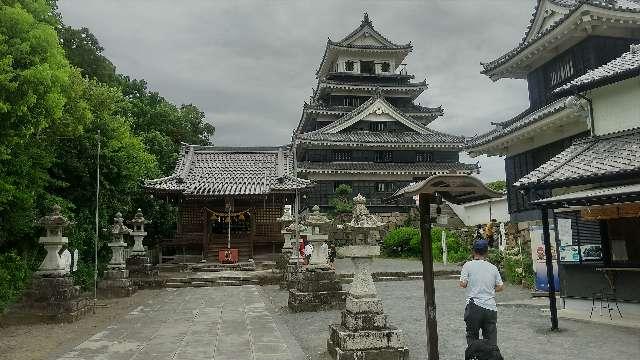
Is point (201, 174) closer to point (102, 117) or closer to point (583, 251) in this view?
point (102, 117)

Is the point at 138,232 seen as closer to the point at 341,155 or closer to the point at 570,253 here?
the point at 570,253

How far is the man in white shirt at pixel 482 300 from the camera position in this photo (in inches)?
234

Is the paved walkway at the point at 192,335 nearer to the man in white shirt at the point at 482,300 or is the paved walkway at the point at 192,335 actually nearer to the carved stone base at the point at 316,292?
the carved stone base at the point at 316,292

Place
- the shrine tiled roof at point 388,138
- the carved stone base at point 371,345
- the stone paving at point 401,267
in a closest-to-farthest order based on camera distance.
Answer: the carved stone base at point 371,345, the stone paving at point 401,267, the shrine tiled roof at point 388,138

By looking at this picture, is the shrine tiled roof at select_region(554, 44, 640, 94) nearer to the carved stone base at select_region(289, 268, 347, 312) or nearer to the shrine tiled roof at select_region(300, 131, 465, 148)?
the carved stone base at select_region(289, 268, 347, 312)

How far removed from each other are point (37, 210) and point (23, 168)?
2.31 meters

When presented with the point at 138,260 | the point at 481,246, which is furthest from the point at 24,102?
the point at 138,260

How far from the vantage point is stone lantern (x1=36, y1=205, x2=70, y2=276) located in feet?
40.8

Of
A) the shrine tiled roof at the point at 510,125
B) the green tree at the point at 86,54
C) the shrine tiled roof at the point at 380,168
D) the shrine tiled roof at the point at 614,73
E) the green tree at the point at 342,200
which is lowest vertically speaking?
the green tree at the point at 342,200

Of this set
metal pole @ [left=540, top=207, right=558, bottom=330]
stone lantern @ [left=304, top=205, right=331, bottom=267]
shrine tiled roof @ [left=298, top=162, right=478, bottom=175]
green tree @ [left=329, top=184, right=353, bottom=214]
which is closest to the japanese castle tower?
shrine tiled roof @ [left=298, top=162, right=478, bottom=175]

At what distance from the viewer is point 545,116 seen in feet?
55.2

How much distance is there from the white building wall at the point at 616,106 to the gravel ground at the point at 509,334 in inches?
200

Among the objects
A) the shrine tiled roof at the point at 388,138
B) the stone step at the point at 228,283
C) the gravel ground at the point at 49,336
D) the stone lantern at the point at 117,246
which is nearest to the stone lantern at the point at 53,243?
the gravel ground at the point at 49,336

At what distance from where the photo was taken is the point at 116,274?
58.0 feet
